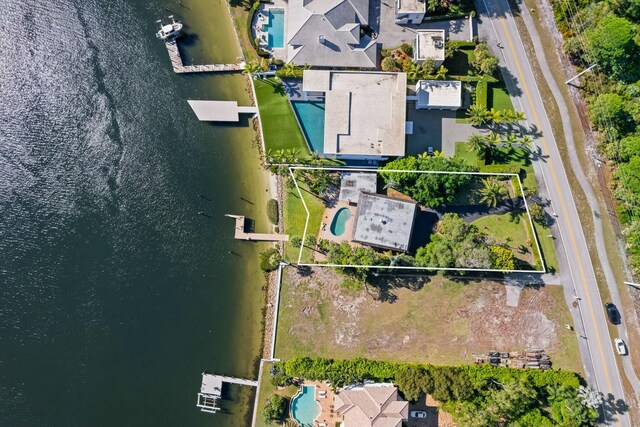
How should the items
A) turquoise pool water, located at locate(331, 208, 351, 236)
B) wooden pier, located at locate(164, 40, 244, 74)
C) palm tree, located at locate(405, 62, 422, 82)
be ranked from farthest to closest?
wooden pier, located at locate(164, 40, 244, 74) → turquoise pool water, located at locate(331, 208, 351, 236) → palm tree, located at locate(405, 62, 422, 82)

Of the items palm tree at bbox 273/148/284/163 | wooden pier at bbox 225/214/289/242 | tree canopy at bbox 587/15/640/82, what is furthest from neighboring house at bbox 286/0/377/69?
tree canopy at bbox 587/15/640/82

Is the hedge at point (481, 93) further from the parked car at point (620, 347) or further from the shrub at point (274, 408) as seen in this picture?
the shrub at point (274, 408)

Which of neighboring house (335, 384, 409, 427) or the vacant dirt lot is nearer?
neighboring house (335, 384, 409, 427)

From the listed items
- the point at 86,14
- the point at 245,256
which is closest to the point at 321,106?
the point at 245,256

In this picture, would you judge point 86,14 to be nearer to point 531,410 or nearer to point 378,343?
point 378,343

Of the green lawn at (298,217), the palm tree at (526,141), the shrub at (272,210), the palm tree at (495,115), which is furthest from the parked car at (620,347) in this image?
the shrub at (272,210)

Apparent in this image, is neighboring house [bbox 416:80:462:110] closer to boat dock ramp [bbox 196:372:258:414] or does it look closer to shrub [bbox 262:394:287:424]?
shrub [bbox 262:394:287:424]
